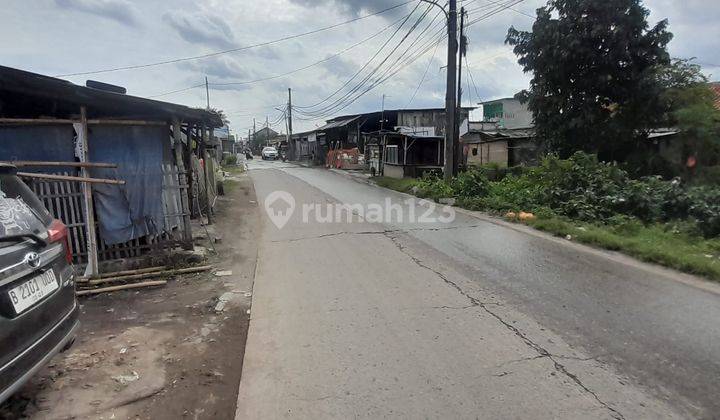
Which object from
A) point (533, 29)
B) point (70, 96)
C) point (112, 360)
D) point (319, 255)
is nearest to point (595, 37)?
point (533, 29)

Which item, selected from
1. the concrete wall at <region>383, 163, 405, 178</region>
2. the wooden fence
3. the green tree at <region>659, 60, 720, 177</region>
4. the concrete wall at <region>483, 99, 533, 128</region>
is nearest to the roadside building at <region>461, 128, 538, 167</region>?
the concrete wall at <region>383, 163, 405, 178</region>

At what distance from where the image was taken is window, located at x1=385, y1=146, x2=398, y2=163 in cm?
2570

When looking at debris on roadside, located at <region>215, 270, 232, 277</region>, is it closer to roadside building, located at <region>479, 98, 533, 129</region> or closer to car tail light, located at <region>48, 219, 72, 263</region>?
car tail light, located at <region>48, 219, 72, 263</region>

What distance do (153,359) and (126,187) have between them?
3.81 m

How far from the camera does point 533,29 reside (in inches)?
661

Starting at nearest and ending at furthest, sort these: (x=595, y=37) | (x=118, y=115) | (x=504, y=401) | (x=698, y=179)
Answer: (x=504, y=401)
(x=118, y=115)
(x=698, y=179)
(x=595, y=37)

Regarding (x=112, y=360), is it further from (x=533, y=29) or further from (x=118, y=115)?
(x=533, y=29)

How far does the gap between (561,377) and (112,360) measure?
383 centimetres

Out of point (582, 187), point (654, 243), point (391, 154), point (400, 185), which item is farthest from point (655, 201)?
point (391, 154)

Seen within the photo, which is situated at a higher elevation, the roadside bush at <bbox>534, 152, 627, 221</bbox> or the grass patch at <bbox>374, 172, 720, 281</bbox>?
the roadside bush at <bbox>534, 152, 627, 221</bbox>

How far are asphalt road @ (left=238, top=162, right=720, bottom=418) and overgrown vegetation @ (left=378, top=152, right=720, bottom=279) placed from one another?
62cm

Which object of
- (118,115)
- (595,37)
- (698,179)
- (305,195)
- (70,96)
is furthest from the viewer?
(305,195)

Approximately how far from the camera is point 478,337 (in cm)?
412

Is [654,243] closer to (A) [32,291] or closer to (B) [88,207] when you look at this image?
(A) [32,291]
